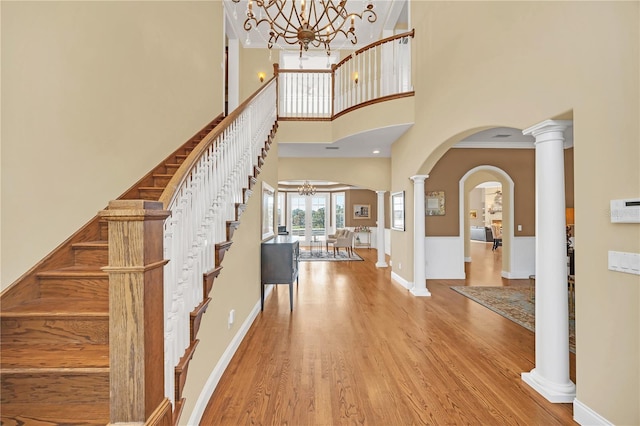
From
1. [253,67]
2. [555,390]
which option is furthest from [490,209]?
[555,390]

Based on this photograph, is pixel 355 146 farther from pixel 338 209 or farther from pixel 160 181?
pixel 338 209

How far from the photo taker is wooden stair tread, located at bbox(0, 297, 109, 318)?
1589 mm

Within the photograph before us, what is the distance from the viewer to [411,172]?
5.00 metres

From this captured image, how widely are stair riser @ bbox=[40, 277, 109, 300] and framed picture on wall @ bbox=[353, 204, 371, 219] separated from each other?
11.0 meters

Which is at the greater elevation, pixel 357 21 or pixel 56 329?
pixel 357 21

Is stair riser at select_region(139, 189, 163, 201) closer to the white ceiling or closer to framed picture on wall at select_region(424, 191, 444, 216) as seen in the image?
the white ceiling

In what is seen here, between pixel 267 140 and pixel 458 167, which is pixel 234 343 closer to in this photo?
pixel 267 140

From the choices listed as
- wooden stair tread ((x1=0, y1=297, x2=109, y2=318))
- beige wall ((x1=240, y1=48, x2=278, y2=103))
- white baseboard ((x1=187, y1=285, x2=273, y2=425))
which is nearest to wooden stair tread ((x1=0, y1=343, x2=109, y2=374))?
wooden stair tread ((x1=0, y1=297, x2=109, y2=318))

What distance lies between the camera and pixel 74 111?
7.50ft

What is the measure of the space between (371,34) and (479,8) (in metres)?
4.32

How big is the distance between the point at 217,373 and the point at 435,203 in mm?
5191

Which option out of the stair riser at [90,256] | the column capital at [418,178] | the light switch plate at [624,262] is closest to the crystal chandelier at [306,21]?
the column capital at [418,178]

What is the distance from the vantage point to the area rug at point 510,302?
3.70 m

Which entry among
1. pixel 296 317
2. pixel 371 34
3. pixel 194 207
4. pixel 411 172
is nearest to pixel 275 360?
pixel 296 317
